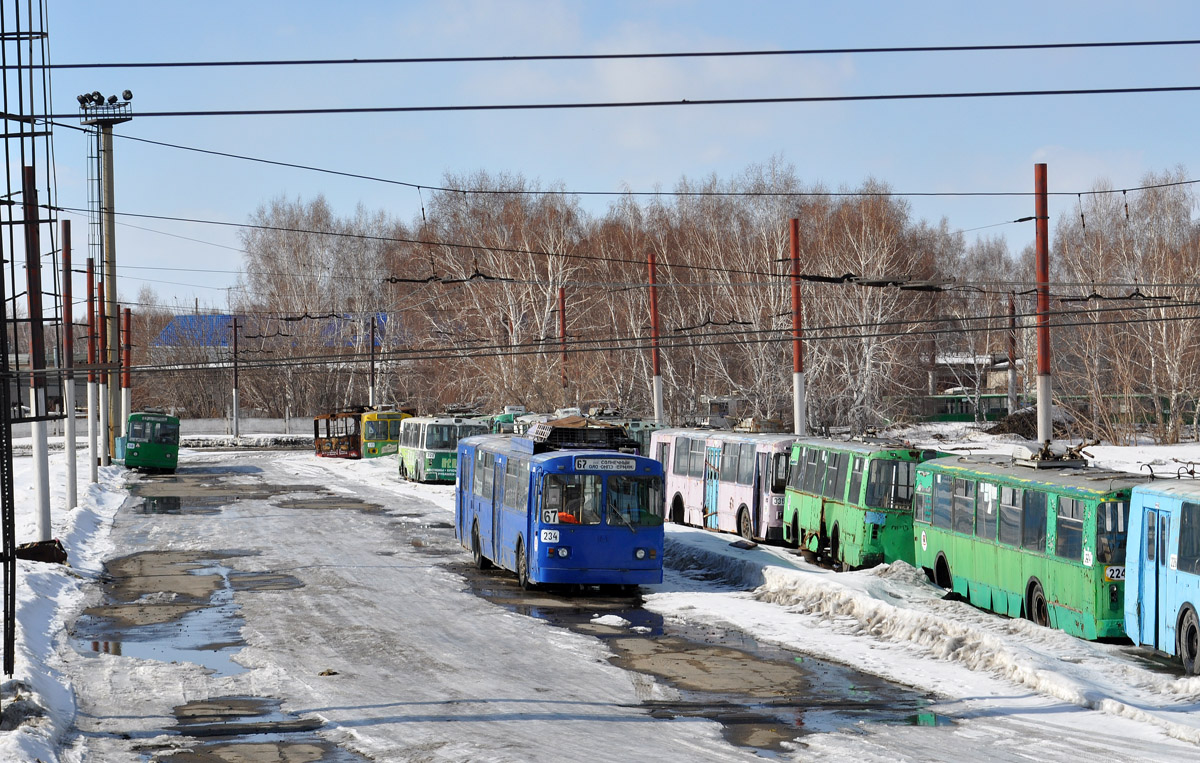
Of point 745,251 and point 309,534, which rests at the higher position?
point 745,251

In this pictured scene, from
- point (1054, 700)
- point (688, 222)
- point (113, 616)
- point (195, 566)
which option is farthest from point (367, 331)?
point (1054, 700)

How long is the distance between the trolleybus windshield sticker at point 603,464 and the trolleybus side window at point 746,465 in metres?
8.65

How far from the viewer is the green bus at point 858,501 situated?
23250 millimetres

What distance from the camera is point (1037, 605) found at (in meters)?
17.6

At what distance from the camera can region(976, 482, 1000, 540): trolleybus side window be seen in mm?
19062

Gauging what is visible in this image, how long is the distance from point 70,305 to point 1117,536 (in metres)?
26.3

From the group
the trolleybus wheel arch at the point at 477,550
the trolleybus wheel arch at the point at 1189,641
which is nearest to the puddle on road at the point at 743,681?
the trolleybus wheel arch at the point at 1189,641

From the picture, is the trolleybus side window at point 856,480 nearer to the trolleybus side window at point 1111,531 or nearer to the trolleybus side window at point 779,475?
the trolleybus side window at point 779,475

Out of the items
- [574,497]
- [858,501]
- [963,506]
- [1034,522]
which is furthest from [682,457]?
[1034,522]

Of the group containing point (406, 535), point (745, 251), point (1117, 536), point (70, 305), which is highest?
point (745, 251)

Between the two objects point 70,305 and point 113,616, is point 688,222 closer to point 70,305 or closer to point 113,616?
point 70,305

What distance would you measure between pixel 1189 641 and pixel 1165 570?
2.85ft

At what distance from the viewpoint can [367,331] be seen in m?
96.9

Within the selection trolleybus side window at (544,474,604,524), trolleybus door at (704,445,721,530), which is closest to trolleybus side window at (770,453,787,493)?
trolleybus door at (704,445,721,530)
